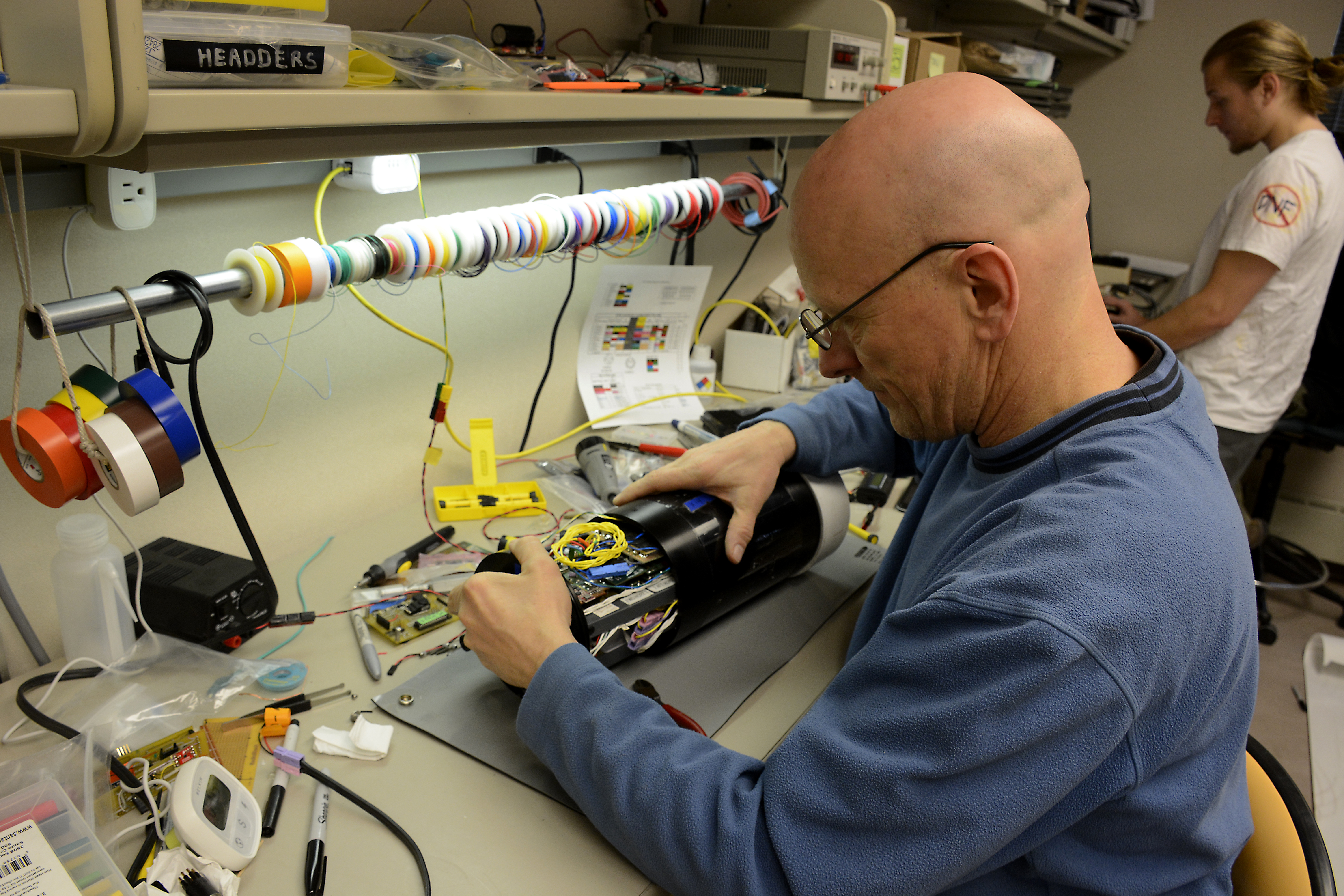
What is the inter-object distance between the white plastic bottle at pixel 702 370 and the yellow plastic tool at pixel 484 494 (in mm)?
556

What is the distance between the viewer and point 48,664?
3.19 ft

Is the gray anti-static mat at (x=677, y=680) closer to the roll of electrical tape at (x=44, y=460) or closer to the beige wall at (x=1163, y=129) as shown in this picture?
the roll of electrical tape at (x=44, y=460)

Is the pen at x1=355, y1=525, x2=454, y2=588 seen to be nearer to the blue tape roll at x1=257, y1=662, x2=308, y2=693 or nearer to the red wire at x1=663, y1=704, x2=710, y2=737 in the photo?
the blue tape roll at x1=257, y1=662, x2=308, y2=693

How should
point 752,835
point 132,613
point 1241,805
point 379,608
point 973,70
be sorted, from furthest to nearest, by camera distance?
point 973,70
point 379,608
point 132,613
point 1241,805
point 752,835

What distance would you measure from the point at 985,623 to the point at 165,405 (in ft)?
2.35

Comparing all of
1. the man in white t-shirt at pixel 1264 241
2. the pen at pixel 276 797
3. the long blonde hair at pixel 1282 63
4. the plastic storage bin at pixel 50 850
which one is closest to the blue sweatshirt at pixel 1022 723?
the pen at pixel 276 797

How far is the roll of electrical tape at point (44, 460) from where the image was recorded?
705 mm

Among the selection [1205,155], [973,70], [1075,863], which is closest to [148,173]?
[1075,863]

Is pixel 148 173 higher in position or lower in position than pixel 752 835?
higher

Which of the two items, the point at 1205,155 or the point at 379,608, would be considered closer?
the point at 379,608

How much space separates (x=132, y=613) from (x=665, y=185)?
3.31 feet

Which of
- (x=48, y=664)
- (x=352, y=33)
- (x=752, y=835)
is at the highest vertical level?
(x=352, y=33)

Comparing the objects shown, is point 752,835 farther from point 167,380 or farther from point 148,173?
point 148,173

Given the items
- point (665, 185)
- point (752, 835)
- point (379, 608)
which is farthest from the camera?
point (665, 185)
